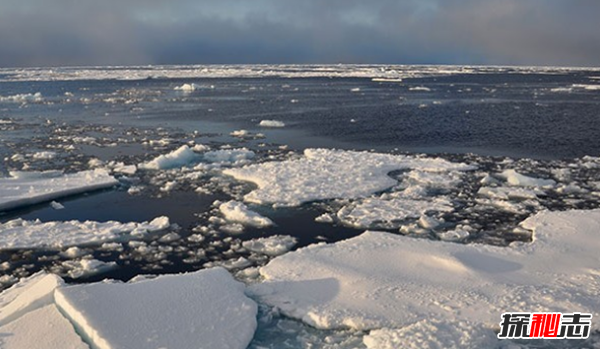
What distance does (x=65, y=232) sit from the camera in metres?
10.1

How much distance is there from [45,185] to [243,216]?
5681 millimetres

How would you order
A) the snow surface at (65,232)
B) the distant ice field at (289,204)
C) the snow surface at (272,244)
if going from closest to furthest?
the distant ice field at (289,204) < the snow surface at (272,244) < the snow surface at (65,232)

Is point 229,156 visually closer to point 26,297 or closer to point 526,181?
point 526,181

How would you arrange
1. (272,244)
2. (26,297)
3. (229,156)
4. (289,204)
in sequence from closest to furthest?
(26,297), (272,244), (289,204), (229,156)

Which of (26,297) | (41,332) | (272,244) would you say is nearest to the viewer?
(41,332)

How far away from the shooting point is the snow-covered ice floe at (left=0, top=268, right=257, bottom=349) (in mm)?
5723

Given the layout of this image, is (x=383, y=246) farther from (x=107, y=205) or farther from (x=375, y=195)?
(x=107, y=205)

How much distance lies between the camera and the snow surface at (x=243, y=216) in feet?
34.9

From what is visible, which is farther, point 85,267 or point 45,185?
point 45,185

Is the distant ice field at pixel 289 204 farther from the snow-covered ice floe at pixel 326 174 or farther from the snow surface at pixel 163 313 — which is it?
the snow surface at pixel 163 313

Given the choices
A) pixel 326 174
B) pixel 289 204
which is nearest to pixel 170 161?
pixel 326 174

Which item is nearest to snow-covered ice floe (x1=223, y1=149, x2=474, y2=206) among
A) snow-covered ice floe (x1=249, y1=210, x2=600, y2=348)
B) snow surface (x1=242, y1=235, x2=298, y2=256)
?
snow surface (x1=242, y1=235, x2=298, y2=256)

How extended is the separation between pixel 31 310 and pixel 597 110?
3212cm

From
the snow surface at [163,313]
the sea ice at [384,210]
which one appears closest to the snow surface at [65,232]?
the snow surface at [163,313]
